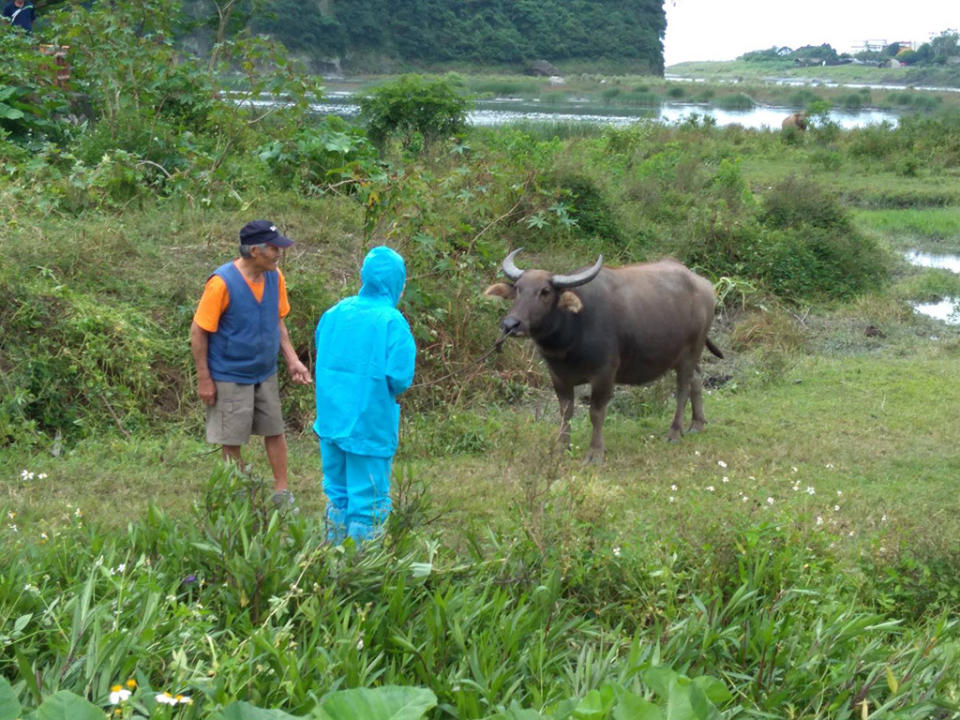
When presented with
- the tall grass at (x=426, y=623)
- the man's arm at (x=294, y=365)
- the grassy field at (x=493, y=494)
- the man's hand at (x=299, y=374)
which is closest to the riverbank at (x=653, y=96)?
the grassy field at (x=493, y=494)

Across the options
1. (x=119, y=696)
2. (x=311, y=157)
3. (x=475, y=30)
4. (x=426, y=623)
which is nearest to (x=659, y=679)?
(x=426, y=623)

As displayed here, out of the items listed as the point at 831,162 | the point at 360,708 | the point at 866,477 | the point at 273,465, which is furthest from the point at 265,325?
the point at 831,162

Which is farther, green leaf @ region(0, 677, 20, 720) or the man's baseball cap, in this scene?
the man's baseball cap

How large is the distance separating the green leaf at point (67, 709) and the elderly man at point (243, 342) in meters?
2.77

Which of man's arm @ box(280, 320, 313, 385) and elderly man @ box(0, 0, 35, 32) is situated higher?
elderly man @ box(0, 0, 35, 32)

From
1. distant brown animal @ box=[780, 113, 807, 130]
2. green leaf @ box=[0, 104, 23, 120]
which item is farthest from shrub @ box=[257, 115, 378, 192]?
distant brown animal @ box=[780, 113, 807, 130]

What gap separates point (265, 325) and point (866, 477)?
13.2 ft

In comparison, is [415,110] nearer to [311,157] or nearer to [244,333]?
[311,157]

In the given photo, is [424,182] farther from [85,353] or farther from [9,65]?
Result: [9,65]

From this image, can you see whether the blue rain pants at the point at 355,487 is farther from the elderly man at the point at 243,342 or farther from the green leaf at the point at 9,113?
the green leaf at the point at 9,113

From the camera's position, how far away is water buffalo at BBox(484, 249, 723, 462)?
7609 millimetres

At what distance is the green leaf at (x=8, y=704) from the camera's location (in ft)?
9.91

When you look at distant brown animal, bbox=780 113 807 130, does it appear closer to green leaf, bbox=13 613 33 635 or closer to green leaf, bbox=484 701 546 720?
green leaf, bbox=484 701 546 720

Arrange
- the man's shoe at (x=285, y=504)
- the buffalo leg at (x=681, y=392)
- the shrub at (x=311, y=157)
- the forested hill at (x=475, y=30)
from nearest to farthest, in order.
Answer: the man's shoe at (x=285, y=504), the buffalo leg at (x=681, y=392), the shrub at (x=311, y=157), the forested hill at (x=475, y=30)
